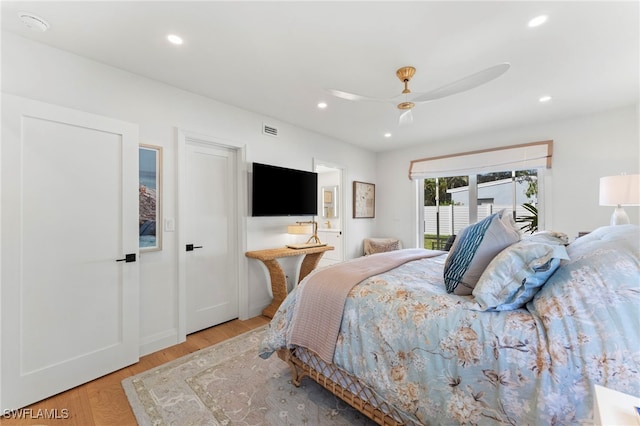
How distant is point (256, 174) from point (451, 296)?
2481mm

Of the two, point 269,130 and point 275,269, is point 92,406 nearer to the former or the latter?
point 275,269

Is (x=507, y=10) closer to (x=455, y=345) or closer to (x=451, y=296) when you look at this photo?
(x=451, y=296)

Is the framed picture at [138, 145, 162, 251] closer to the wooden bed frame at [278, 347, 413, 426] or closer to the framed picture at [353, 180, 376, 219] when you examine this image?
the wooden bed frame at [278, 347, 413, 426]

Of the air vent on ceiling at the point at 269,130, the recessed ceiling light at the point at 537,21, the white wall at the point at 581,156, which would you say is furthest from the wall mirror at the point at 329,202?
the recessed ceiling light at the point at 537,21

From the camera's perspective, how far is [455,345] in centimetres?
116

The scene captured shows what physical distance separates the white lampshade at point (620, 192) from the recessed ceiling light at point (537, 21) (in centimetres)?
188

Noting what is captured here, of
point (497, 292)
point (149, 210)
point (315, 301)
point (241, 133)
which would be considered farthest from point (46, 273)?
point (497, 292)

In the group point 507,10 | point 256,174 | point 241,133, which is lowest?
point 256,174

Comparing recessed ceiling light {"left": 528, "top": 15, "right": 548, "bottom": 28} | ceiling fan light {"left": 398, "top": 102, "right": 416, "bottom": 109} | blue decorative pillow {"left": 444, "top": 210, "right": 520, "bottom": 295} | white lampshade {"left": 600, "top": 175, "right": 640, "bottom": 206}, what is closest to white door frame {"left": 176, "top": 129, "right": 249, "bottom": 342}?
ceiling fan light {"left": 398, "top": 102, "right": 416, "bottom": 109}

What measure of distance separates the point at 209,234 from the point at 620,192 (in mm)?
4202

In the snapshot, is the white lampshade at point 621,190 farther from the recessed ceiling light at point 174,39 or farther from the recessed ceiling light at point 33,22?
the recessed ceiling light at point 33,22

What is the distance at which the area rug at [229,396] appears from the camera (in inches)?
63.0

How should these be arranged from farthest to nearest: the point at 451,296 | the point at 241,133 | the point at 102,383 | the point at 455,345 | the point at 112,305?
the point at 241,133 → the point at 112,305 → the point at 102,383 → the point at 451,296 → the point at 455,345

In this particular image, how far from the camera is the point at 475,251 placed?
146 cm
